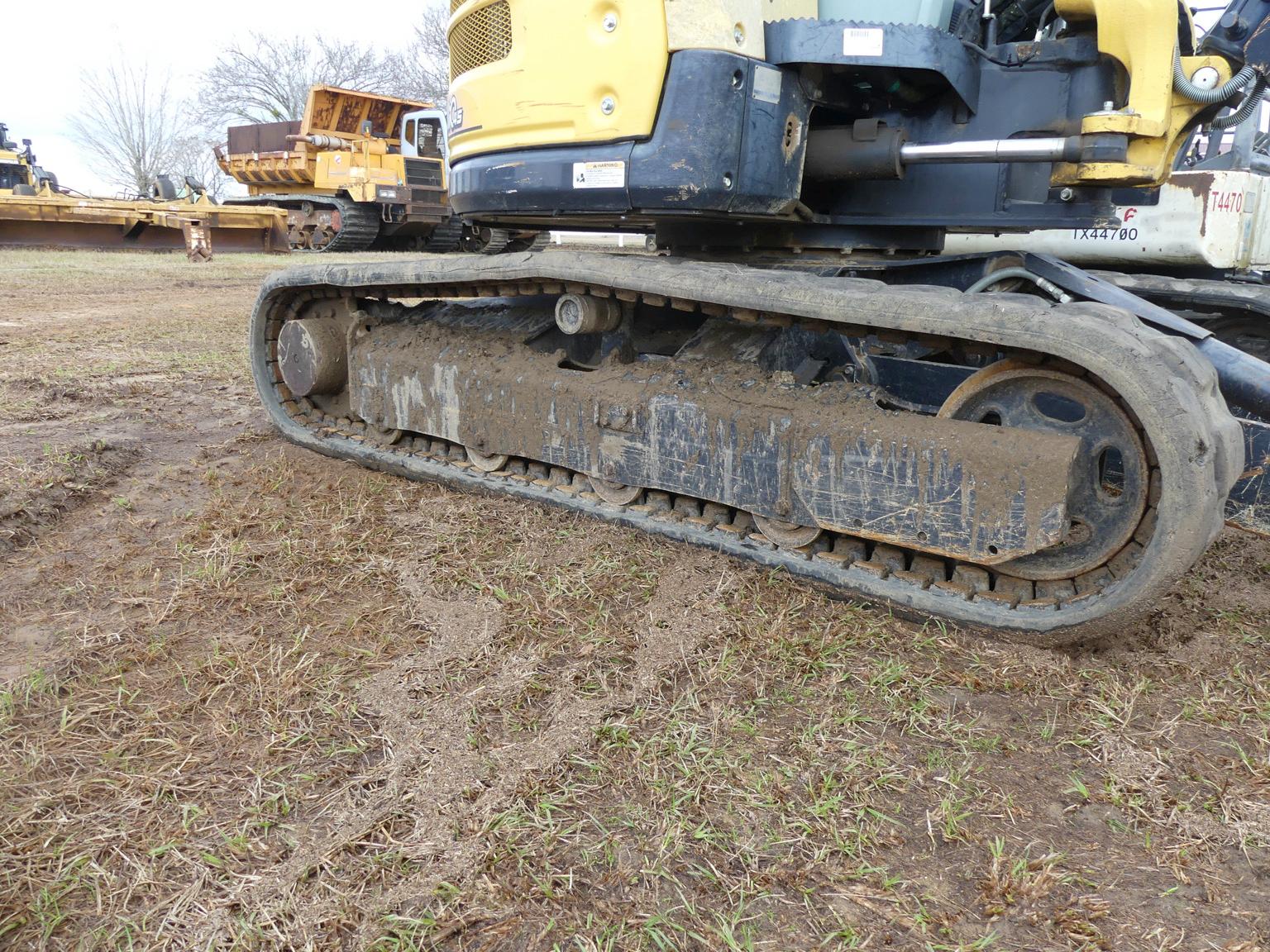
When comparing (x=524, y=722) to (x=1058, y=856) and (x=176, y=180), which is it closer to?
(x=1058, y=856)

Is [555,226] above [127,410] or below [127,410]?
above

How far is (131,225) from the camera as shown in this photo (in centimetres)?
1866

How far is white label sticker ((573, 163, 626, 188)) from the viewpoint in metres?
3.17

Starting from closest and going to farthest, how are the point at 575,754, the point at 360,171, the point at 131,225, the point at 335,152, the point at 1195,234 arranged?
the point at 575,754 < the point at 1195,234 < the point at 360,171 < the point at 335,152 < the point at 131,225

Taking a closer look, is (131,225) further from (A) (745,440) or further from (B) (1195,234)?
(A) (745,440)

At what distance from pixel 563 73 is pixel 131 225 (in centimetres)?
1852

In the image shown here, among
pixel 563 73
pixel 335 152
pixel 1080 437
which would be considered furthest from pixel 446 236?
pixel 1080 437

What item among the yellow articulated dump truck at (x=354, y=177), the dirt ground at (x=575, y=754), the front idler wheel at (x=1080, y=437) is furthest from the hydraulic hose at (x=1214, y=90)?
the yellow articulated dump truck at (x=354, y=177)

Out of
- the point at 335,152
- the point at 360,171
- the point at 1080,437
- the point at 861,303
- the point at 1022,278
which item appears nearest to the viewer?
the point at 1080,437

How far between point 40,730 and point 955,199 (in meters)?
3.21

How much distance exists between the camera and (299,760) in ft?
7.00

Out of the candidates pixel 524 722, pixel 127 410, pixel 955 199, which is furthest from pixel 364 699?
pixel 127 410

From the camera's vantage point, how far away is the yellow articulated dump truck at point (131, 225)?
1747 centimetres

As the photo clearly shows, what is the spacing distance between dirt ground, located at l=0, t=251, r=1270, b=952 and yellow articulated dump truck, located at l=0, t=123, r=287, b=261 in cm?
1648
